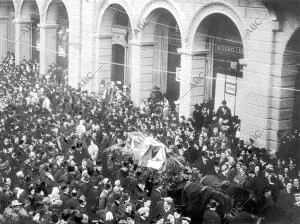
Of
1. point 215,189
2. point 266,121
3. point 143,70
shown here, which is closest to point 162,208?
point 215,189

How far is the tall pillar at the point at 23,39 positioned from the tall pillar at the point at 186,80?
37.3 feet

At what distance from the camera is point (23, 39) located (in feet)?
94.7

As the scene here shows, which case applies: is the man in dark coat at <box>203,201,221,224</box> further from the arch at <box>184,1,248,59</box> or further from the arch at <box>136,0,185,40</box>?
the arch at <box>136,0,185,40</box>

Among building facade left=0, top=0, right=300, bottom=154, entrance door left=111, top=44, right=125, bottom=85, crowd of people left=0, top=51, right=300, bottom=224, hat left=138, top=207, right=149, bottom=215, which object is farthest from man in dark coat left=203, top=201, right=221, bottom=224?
entrance door left=111, top=44, right=125, bottom=85

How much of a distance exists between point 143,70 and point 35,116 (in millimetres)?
5584

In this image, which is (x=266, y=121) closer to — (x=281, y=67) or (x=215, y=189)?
(x=281, y=67)

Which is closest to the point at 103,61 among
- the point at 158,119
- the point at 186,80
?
the point at 186,80

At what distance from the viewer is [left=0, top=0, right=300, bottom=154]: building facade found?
16.4 metres

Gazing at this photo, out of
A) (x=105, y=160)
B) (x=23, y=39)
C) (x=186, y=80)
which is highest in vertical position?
(x=23, y=39)

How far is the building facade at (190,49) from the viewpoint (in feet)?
53.8

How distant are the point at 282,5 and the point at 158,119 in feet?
17.0

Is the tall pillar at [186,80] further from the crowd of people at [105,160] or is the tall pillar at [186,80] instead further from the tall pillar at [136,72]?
the tall pillar at [136,72]

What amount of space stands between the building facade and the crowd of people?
949 millimetres

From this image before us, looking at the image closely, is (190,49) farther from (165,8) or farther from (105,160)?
(105,160)
